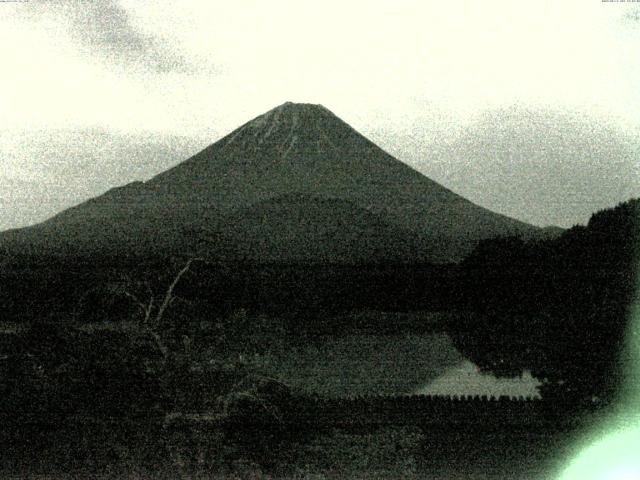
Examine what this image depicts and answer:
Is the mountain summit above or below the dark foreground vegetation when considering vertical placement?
above

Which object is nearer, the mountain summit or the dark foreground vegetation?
the dark foreground vegetation

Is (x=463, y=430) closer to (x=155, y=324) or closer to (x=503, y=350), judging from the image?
(x=503, y=350)

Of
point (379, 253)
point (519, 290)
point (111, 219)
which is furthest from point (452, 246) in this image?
point (519, 290)

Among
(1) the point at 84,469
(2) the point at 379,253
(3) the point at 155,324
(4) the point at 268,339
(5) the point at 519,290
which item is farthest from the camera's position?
(2) the point at 379,253

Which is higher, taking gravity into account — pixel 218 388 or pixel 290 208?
pixel 290 208

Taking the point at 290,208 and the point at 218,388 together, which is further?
the point at 290,208

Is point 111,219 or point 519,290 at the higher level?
point 111,219
